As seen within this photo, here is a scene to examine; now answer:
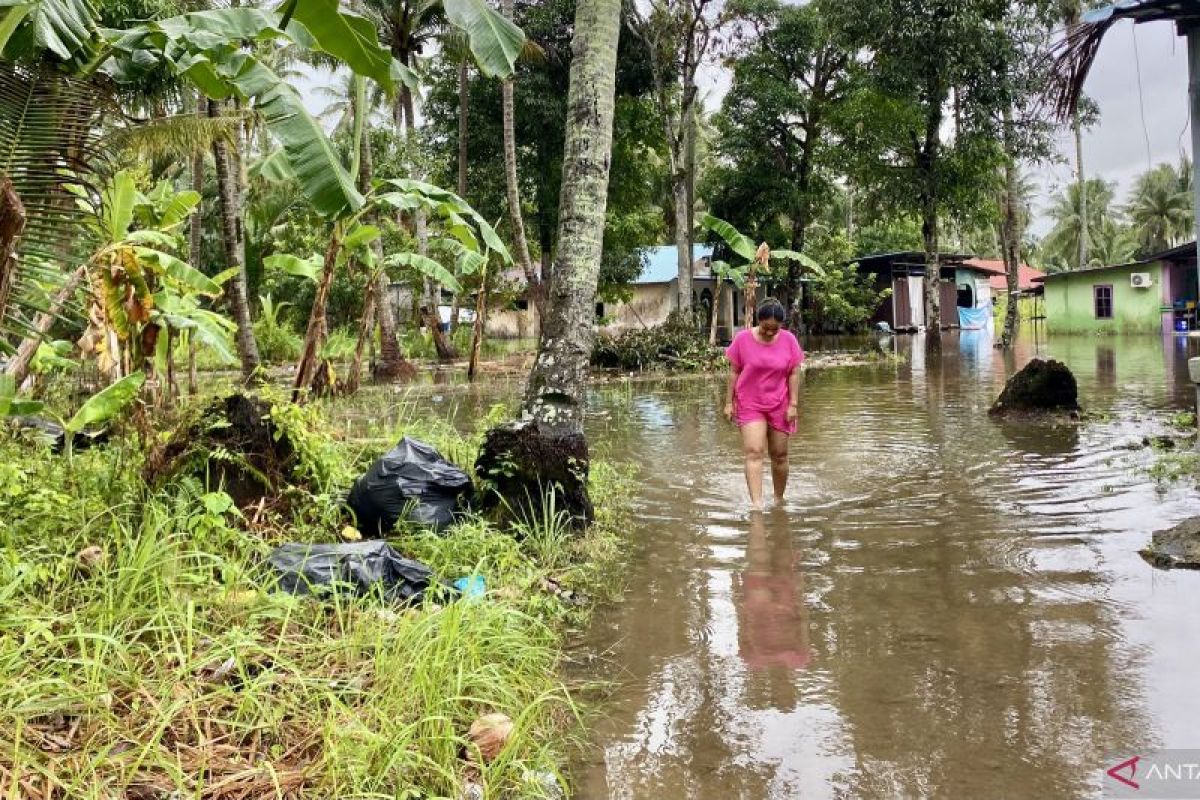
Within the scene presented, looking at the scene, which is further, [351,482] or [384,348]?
[384,348]

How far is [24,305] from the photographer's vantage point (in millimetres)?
4547

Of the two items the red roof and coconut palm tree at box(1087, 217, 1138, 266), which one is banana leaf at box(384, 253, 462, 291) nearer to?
the red roof

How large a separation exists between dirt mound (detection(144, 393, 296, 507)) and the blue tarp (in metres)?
44.1

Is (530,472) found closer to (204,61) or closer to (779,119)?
(204,61)

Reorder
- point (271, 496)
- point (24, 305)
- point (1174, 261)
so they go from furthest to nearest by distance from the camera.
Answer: point (1174, 261) → point (271, 496) → point (24, 305)

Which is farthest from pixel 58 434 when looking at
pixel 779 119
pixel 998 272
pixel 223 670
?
pixel 998 272

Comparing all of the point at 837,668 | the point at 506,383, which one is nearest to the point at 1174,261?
the point at 506,383

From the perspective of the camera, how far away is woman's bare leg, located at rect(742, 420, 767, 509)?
22.9ft

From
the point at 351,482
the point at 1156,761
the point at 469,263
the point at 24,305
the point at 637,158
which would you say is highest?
the point at 637,158

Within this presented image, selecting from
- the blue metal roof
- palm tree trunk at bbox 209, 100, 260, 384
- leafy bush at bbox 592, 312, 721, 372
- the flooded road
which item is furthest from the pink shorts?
the blue metal roof

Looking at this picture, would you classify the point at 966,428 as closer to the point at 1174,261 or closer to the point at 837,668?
the point at 837,668

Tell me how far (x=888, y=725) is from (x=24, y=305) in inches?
178

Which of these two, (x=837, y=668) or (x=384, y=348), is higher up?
(x=384, y=348)

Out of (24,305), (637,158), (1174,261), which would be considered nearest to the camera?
(24,305)
